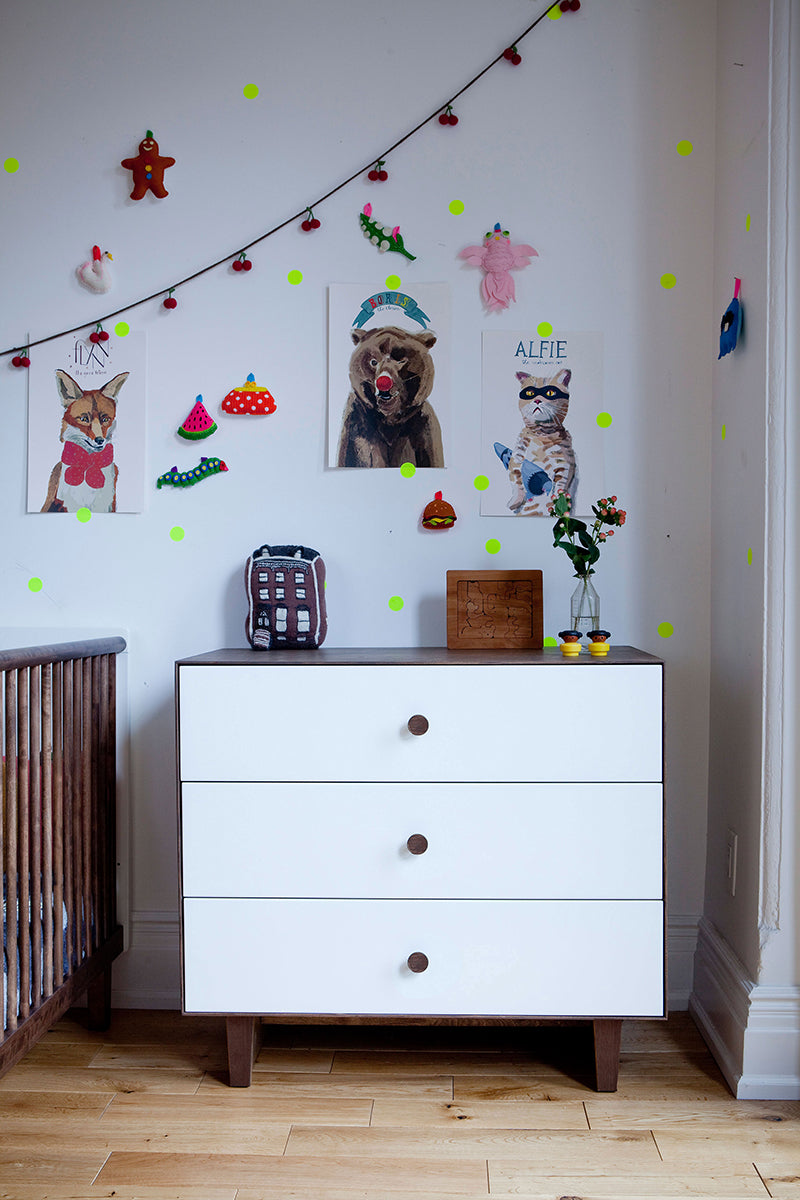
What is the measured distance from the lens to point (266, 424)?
6.20 feet

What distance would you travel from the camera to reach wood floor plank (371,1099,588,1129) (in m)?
1.45

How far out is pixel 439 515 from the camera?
6.08 ft

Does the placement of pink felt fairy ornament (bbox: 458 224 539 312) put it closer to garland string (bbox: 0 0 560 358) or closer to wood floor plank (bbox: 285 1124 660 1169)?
garland string (bbox: 0 0 560 358)

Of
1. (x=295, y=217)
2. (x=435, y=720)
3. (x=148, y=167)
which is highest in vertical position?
(x=148, y=167)

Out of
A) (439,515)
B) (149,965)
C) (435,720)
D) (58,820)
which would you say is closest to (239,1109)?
(149,965)

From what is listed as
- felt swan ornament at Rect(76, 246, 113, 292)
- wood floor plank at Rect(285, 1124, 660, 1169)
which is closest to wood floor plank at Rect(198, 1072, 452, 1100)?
wood floor plank at Rect(285, 1124, 660, 1169)

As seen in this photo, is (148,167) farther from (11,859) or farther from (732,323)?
(11,859)

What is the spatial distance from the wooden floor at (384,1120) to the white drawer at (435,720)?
0.58m

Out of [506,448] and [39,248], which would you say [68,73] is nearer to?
[39,248]

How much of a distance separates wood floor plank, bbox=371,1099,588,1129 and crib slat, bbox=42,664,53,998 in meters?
0.64

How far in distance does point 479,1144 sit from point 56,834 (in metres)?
0.91

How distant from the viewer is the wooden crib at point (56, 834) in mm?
1403

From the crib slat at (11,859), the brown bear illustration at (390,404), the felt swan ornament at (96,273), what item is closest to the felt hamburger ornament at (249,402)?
the brown bear illustration at (390,404)

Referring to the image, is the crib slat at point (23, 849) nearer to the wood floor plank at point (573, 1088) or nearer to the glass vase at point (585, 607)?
the wood floor plank at point (573, 1088)
